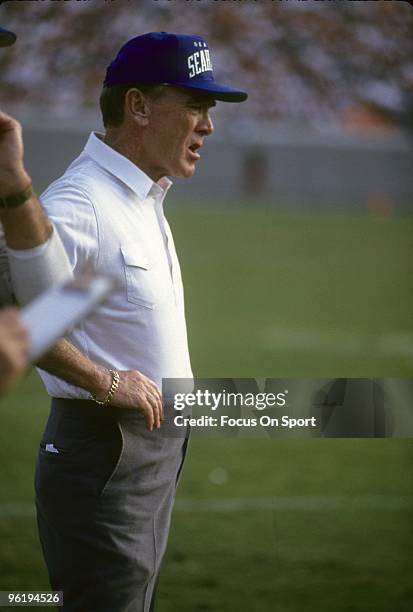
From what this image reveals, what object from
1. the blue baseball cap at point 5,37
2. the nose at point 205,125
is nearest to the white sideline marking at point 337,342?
the nose at point 205,125

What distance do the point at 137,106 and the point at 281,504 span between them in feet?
9.24

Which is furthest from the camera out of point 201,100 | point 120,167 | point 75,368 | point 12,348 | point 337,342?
point 337,342

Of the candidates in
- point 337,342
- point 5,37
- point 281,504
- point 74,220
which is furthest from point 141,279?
point 337,342

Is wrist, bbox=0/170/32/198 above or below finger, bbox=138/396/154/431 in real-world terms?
above

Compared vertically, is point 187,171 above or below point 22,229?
above

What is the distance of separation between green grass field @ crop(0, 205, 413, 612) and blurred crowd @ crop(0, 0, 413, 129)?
0.70 meters

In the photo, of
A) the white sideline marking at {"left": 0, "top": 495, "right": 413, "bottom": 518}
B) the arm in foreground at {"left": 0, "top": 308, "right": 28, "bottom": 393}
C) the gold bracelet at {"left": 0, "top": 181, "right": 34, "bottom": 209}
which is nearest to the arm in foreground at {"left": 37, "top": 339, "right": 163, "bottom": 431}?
the gold bracelet at {"left": 0, "top": 181, "right": 34, "bottom": 209}

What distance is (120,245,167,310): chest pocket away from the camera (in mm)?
2383

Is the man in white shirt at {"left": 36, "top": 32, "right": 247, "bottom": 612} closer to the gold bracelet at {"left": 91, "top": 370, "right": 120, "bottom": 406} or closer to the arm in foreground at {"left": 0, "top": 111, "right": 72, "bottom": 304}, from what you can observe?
the gold bracelet at {"left": 91, "top": 370, "right": 120, "bottom": 406}

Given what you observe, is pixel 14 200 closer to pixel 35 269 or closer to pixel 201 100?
pixel 35 269

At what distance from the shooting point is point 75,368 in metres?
2.21

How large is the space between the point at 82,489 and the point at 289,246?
748 inches

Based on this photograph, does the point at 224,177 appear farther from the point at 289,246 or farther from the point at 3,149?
the point at 3,149

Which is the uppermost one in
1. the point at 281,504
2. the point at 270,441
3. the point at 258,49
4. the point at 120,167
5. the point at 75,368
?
the point at 258,49
